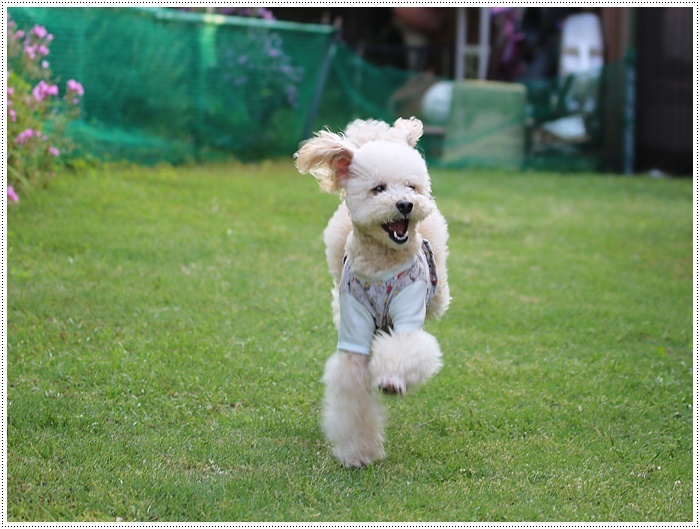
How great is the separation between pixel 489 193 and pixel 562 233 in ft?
5.47

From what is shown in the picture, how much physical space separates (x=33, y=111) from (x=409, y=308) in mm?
4959

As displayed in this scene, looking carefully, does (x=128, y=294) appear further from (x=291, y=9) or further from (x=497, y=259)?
(x=291, y=9)

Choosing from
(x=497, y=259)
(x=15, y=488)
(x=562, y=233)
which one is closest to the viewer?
(x=15, y=488)

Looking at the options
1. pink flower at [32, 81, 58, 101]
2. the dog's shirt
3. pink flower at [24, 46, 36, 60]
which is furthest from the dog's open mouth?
pink flower at [24, 46, 36, 60]

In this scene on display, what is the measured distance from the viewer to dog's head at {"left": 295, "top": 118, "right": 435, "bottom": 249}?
348 cm

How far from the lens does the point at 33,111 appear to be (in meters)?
7.49

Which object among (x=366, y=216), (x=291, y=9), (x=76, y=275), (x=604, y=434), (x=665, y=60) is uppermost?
(x=291, y=9)

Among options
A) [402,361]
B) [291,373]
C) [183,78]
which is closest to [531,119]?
[183,78]

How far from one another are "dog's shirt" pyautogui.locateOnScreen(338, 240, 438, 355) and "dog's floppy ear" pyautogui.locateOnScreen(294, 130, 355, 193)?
35 centimetres

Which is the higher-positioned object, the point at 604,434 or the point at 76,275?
the point at 76,275

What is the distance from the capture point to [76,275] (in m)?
6.08

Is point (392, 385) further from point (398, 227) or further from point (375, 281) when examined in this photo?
point (398, 227)

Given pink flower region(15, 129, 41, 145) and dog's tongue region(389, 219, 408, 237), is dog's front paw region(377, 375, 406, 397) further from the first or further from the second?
pink flower region(15, 129, 41, 145)

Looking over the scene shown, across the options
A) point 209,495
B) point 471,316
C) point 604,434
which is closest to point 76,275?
point 471,316
